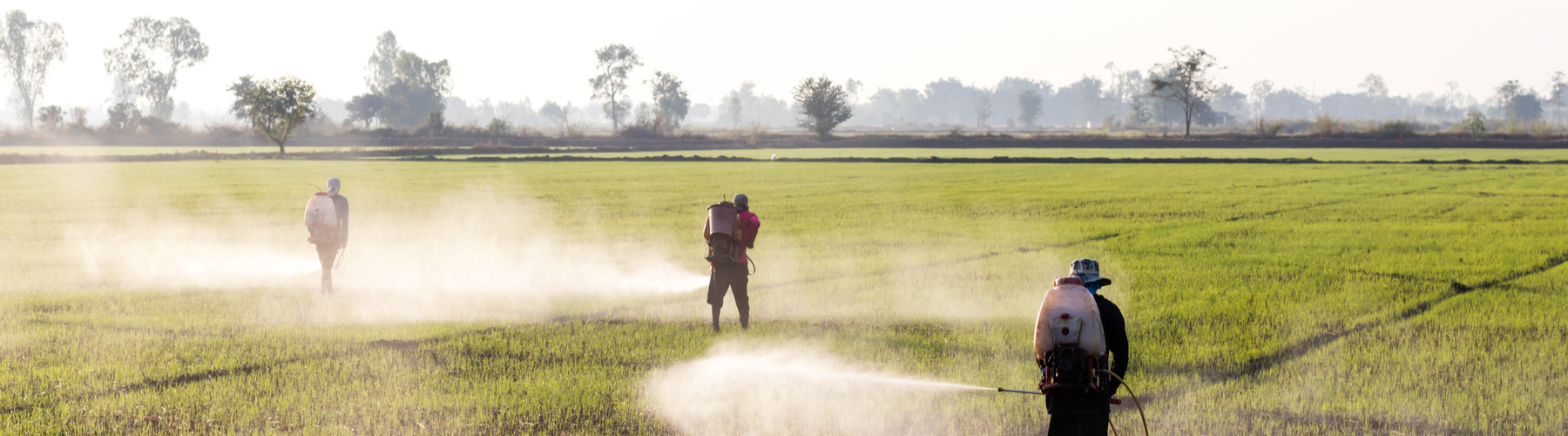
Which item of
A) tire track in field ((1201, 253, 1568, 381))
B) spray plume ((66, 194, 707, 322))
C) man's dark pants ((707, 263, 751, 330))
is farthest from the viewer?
spray plume ((66, 194, 707, 322))

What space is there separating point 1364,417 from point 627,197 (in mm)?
33475

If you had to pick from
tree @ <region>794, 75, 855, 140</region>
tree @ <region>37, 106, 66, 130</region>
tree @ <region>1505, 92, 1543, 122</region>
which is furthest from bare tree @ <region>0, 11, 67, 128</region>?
tree @ <region>1505, 92, 1543, 122</region>

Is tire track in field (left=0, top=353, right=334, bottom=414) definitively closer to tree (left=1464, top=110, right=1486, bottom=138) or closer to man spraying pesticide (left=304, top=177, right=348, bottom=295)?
man spraying pesticide (left=304, top=177, right=348, bottom=295)

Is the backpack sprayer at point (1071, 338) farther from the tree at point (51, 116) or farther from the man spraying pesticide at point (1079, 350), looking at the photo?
the tree at point (51, 116)

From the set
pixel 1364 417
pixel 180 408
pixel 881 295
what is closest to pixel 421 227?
pixel 881 295

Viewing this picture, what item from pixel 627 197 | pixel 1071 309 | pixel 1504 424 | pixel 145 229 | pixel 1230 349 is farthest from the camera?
pixel 627 197

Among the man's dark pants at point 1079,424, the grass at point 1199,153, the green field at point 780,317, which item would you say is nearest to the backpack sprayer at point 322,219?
the green field at point 780,317

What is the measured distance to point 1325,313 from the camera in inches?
557

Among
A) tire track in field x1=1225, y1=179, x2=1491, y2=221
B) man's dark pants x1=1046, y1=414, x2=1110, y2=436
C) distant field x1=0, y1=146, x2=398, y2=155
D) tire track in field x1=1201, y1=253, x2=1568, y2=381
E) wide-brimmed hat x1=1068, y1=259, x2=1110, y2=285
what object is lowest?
tire track in field x1=1201, y1=253, x2=1568, y2=381

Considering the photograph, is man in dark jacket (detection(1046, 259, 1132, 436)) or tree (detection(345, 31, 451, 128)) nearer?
man in dark jacket (detection(1046, 259, 1132, 436))

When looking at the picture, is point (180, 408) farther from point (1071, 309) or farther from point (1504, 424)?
point (1504, 424)

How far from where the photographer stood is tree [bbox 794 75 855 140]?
118 meters

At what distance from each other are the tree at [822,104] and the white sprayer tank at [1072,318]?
110672mm

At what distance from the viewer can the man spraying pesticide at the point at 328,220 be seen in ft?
49.8
